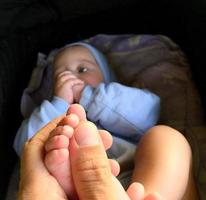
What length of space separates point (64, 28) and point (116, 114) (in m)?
0.38

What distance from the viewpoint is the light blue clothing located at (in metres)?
1.18

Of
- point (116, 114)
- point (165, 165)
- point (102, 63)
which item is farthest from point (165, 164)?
point (102, 63)

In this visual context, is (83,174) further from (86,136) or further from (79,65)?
(79,65)

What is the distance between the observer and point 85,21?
1460mm

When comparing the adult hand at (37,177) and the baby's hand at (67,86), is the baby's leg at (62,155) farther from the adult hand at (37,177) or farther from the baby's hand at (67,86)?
the baby's hand at (67,86)

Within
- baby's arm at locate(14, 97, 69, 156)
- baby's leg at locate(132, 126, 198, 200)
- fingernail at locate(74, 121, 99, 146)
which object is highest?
fingernail at locate(74, 121, 99, 146)

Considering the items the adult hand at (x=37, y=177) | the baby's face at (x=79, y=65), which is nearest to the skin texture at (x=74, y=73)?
the baby's face at (x=79, y=65)

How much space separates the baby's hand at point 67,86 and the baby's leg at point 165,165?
26 centimetres

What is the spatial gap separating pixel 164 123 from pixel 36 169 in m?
0.54

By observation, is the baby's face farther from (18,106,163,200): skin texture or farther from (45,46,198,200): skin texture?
(18,106,163,200): skin texture

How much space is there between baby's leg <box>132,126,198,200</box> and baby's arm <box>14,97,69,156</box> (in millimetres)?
235

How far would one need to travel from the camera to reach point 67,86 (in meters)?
1.24

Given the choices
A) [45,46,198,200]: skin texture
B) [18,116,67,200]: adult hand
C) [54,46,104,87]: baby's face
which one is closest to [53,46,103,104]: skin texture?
[54,46,104,87]: baby's face

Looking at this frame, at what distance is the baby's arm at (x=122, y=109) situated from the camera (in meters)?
1.18
